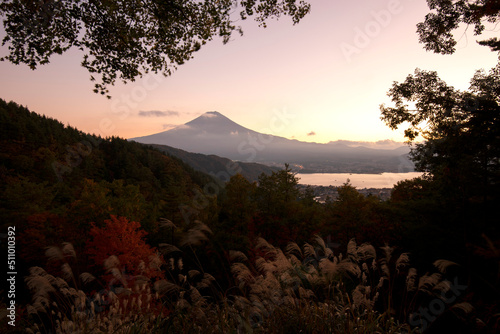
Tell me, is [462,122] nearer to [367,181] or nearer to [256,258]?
[256,258]

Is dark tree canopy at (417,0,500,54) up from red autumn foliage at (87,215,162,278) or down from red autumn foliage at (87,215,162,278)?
up

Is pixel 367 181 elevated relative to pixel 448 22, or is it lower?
lower

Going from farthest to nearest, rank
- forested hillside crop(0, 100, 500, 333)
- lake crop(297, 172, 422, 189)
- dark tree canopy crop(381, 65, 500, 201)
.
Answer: lake crop(297, 172, 422, 189), dark tree canopy crop(381, 65, 500, 201), forested hillside crop(0, 100, 500, 333)

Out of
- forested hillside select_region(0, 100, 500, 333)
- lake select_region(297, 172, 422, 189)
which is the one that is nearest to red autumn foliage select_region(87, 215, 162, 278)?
forested hillside select_region(0, 100, 500, 333)

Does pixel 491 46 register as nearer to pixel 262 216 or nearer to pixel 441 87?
pixel 441 87

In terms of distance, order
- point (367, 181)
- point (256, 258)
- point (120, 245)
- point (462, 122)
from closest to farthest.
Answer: point (462, 122) → point (256, 258) → point (120, 245) → point (367, 181)

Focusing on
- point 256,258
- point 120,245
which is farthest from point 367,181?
point 256,258

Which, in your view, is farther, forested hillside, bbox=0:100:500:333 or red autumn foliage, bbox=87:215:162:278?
red autumn foliage, bbox=87:215:162:278

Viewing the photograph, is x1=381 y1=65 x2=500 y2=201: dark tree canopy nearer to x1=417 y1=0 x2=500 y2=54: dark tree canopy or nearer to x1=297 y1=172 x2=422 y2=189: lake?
x1=417 y1=0 x2=500 y2=54: dark tree canopy

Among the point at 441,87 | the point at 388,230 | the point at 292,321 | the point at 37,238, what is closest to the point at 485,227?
the point at 441,87

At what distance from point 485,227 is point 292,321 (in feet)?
24.8

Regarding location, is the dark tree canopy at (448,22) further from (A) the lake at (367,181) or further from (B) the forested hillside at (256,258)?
(A) the lake at (367,181)

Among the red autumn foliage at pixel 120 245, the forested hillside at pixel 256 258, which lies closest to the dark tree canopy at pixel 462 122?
the forested hillside at pixel 256 258

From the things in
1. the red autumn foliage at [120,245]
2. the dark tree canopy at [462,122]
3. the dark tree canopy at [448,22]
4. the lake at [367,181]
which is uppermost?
the dark tree canopy at [448,22]
